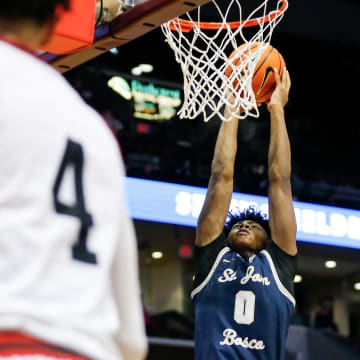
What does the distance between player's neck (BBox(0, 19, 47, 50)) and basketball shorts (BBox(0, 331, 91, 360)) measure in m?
0.44

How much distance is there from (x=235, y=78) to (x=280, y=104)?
9.6 inches

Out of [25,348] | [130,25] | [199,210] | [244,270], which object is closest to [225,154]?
[244,270]

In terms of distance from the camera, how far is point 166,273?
1262 centimetres

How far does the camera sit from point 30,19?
49.7 inches

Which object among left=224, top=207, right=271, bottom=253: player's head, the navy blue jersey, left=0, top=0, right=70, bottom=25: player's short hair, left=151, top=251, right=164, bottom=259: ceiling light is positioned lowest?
left=151, top=251, right=164, bottom=259: ceiling light

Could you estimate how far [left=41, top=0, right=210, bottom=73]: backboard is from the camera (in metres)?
3.25

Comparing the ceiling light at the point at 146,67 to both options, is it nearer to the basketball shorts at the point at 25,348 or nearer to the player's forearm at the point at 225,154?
the player's forearm at the point at 225,154

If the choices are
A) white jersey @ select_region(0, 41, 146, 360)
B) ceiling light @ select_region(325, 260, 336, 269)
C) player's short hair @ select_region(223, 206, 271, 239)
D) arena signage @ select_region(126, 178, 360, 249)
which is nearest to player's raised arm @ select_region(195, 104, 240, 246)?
player's short hair @ select_region(223, 206, 271, 239)

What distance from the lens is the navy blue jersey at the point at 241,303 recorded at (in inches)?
142

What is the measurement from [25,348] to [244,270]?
262 centimetres

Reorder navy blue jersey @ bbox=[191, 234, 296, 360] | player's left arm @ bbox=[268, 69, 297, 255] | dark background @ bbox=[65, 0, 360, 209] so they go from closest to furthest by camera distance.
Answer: navy blue jersey @ bbox=[191, 234, 296, 360] → player's left arm @ bbox=[268, 69, 297, 255] → dark background @ bbox=[65, 0, 360, 209]

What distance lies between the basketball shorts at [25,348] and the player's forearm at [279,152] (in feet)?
8.94

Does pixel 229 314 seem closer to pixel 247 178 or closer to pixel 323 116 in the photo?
pixel 247 178

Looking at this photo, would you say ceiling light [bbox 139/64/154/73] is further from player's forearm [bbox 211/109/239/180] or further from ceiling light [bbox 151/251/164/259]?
player's forearm [bbox 211/109/239/180]
